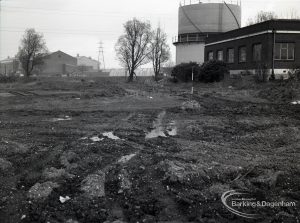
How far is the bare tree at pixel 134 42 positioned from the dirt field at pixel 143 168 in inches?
2147

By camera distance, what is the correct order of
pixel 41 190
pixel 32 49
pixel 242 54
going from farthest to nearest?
pixel 32 49, pixel 242 54, pixel 41 190

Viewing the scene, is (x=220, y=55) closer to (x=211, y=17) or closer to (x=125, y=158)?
(x=211, y=17)

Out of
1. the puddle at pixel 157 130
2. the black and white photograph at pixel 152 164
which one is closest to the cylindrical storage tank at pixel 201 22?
the black and white photograph at pixel 152 164

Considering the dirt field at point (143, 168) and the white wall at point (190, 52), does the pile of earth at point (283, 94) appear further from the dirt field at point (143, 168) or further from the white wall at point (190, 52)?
the white wall at point (190, 52)

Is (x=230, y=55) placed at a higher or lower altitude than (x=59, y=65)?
lower

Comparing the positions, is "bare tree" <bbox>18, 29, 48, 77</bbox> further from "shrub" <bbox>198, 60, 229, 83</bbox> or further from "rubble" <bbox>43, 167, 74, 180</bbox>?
"rubble" <bbox>43, 167, 74, 180</bbox>

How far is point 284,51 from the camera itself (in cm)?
3972

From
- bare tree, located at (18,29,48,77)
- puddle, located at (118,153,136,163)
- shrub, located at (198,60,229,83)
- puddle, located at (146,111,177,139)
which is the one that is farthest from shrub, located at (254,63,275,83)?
bare tree, located at (18,29,48,77)

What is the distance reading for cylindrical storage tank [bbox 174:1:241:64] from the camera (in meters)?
61.2

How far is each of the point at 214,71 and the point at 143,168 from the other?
34043mm

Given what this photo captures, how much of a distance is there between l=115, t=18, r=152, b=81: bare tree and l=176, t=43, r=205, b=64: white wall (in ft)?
25.6

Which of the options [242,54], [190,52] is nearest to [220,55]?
[242,54]

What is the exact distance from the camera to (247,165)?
343 inches

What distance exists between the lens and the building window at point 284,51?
39594 mm
